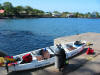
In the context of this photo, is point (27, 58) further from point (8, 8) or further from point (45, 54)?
point (8, 8)

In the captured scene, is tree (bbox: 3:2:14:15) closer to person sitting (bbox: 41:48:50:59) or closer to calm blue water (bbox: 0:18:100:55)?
calm blue water (bbox: 0:18:100:55)

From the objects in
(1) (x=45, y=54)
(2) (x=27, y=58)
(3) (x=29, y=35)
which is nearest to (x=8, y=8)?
(3) (x=29, y=35)

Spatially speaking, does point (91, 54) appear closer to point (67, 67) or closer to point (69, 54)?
point (69, 54)

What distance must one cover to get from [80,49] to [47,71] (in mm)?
4167

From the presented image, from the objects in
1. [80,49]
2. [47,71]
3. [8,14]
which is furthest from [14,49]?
[8,14]

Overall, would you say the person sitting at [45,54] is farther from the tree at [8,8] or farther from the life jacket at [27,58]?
the tree at [8,8]

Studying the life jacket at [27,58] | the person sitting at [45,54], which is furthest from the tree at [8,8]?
the life jacket at [27,58]

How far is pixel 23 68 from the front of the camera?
6.89 meters

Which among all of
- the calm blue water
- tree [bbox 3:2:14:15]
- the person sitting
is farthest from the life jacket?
tree [bbox 3:2:14:15]

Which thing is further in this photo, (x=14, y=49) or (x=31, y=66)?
(x=14, y=49)

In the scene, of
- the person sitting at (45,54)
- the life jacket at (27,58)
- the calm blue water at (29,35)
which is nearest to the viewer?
the life jacket at (27,58)

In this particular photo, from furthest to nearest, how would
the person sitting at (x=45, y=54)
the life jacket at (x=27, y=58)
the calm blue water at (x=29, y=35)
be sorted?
1. the calm blue water at (x=29, y=35)
2. the person sitting at (x=45, y=54)
3. the life jacket at (x=27, y=58)

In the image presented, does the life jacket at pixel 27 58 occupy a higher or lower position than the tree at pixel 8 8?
lower

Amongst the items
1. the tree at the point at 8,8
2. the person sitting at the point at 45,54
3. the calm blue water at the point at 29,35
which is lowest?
the calm blue water at the point at 29,35
